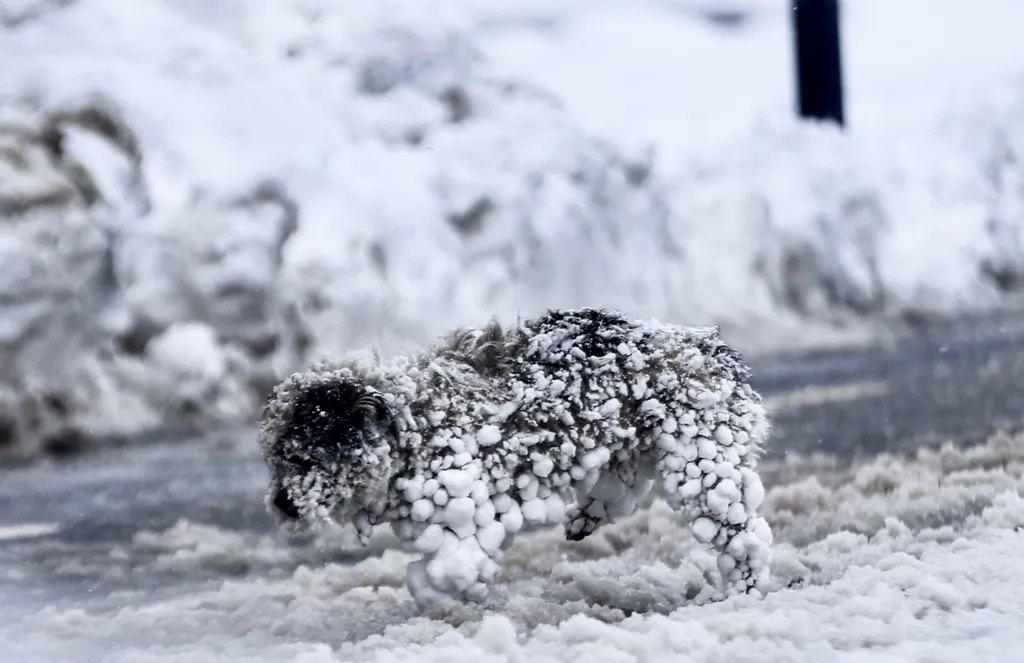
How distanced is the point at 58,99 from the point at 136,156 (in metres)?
0.67

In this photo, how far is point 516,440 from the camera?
13.6 feet

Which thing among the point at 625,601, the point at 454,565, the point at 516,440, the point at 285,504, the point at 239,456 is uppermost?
the point at 516,440

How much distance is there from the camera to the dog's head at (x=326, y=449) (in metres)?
3.87

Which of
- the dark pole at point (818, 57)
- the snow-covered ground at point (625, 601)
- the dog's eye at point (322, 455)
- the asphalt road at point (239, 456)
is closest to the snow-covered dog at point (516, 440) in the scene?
the dog's eye at point (322, 455)

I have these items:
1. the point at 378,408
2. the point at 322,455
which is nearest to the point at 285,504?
the point at 322,455

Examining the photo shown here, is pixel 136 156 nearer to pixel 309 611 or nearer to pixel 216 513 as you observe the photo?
pixel 216 513

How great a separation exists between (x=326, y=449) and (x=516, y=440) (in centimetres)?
75

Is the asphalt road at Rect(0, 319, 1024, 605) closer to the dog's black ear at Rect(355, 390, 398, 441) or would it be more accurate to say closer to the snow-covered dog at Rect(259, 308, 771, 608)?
the snow-covered dog at Rect(259, 308, 771, 608)

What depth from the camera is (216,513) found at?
5.48m

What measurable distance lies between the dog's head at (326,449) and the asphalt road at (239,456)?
108cm

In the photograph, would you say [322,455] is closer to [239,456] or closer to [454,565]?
[454,565]

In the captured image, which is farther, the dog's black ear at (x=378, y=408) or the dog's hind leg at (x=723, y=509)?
the dog's hind leg at (x=723, y=509)

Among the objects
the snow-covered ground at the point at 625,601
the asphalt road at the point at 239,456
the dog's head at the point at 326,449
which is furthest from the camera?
the asphalt road at the point at 239,456

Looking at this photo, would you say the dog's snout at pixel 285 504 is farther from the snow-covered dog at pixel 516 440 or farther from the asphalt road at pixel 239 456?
the asphalt road at pixel 239 456
